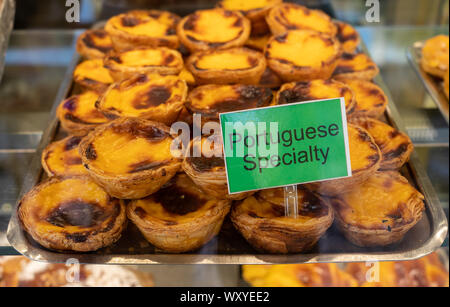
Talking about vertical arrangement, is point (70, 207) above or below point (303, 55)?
below

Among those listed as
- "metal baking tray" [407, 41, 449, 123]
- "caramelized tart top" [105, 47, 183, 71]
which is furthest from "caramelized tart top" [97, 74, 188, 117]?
"metal baking tray" [407, 41, 449, 123]

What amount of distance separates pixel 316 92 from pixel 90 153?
2.47 feet

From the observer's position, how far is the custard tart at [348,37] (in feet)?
6.58

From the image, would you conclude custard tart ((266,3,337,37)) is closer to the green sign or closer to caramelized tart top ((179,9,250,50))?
caramelized tart top ((179,9,250,50))

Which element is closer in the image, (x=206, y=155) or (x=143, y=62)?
(x=206, y=155)

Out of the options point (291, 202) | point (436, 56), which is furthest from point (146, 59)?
point (436, 56)

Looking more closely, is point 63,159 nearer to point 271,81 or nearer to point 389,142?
point 271,81

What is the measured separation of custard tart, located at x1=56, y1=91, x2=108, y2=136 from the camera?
1.56 m

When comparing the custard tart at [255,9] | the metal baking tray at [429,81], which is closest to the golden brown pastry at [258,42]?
the custard tart at [255,9]

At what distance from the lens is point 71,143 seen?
4.99ft

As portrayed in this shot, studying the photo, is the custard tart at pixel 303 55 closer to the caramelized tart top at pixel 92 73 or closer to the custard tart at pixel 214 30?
the custard tart at pixel 214 30

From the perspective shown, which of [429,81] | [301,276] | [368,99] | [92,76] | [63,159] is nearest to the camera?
[63,159]

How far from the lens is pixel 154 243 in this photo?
1.30 m
